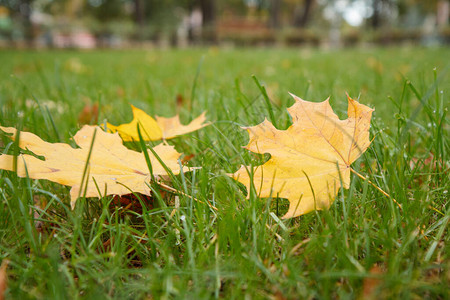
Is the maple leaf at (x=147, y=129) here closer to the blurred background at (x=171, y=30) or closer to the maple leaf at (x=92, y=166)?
the maple leaf at (x=92, y=166)

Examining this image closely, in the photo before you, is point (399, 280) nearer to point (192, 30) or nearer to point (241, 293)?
point (241, 293)

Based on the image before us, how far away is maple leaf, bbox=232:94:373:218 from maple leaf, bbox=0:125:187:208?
224 mm

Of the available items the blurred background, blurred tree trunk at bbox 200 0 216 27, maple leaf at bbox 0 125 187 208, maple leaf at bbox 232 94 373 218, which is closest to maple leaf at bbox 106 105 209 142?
maple leaf at bbox 0 125 187 208

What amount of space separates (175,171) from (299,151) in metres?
0.29

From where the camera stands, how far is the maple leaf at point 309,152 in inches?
26.2

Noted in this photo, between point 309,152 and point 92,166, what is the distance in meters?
0.46

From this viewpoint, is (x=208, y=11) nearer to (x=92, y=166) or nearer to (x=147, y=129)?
(x=147, y=129)

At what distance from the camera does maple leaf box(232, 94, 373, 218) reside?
2.19 ft

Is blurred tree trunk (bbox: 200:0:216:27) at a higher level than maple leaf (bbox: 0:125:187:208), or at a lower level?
higher

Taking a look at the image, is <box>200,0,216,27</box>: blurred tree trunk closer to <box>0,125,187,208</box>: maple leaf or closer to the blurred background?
the blurred background

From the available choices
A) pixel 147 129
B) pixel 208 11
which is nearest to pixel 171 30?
pixel 208 11

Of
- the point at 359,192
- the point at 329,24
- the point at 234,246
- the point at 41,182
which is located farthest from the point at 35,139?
the point at 329,24

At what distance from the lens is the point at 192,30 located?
704 inches

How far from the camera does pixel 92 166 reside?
0.72 m
